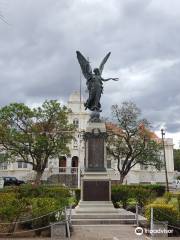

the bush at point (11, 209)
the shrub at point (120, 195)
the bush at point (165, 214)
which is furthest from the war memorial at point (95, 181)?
the shrub at point (120, 195)

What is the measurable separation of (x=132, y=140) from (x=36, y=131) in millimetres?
11531

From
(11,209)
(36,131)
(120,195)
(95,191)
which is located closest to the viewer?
(11,209)

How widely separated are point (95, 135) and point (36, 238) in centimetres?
726

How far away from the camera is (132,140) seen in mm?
42375

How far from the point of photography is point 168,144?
62188 millimetres

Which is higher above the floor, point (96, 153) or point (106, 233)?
point (96, 153)

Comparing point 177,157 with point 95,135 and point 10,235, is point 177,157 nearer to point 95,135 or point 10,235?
point 95,135

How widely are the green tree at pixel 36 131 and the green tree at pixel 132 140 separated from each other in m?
5.78

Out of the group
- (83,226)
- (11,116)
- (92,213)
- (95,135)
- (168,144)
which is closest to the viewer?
(83,226)

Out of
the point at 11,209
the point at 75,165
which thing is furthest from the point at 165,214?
the point at 75,165

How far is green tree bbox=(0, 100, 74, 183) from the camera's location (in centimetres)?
3816

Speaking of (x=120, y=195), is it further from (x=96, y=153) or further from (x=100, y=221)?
(x=100, y=221)

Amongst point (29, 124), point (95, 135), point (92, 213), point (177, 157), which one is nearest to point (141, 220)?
point (92, 213)

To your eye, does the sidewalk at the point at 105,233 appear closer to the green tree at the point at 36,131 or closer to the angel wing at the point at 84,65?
the angel wing at the point at 84,65
